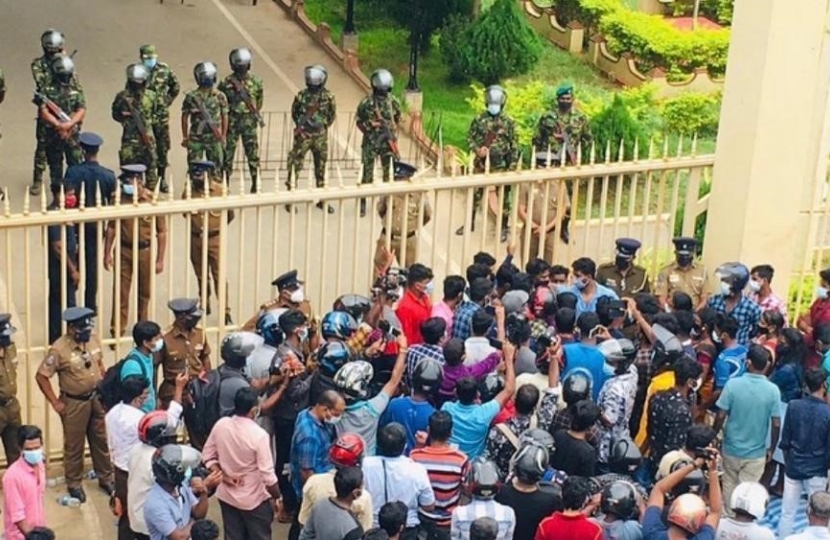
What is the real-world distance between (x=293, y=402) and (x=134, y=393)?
45.1 inches

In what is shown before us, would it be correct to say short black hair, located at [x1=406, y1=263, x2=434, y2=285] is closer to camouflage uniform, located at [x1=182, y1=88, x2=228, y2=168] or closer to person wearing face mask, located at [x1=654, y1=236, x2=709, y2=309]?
person wearing face mask, located at [x1=654, y1=236, x2=709, y2=309]

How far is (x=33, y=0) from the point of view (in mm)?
22453

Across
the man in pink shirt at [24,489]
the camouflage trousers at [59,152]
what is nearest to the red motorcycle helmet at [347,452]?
the man in pink shirt at [24,489]

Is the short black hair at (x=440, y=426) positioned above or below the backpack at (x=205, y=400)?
above

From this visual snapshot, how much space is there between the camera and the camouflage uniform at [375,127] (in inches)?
594

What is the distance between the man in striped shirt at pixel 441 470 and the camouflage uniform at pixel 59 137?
7.30 m

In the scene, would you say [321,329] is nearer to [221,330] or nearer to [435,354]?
[435,354]

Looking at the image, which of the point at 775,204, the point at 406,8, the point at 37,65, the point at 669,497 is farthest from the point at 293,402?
the point at 406,8

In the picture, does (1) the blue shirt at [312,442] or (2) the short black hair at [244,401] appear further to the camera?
(1) the blue shirt at [312,442]

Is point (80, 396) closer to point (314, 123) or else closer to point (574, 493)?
point (574, 493)

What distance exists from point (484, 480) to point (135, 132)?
7.75m

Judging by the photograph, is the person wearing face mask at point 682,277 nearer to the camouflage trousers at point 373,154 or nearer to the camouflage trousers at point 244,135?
the camouflage trousers at point 373,154

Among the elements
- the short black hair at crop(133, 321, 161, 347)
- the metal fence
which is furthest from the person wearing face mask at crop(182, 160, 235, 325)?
the short black hair at crop(133, 321, 161, 347)

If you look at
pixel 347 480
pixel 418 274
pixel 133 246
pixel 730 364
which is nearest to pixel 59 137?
pixel 133 246
